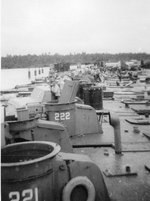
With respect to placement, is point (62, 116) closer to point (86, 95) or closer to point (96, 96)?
point (86, 95)

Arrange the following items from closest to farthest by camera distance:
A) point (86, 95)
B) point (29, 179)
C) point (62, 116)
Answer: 1. point (29, 179)
2. point (62, 116)
3. point (86, 95)

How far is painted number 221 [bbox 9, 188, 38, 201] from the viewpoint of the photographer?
3569mm

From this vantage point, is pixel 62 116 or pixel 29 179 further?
pixel 62 116

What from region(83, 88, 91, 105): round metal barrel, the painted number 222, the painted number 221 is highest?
region(83, 88, 91, 105): round metal barrel

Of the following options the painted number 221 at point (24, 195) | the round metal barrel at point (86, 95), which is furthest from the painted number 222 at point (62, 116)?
the painted number 221 at point (24, 195)

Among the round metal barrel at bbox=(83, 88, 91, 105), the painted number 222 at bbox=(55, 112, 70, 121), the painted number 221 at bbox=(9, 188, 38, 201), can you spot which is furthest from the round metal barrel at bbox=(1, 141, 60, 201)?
the round metal barrel at bbox=(83, 88, 91, 105)

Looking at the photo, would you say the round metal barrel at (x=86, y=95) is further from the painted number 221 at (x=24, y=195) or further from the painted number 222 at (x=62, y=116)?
the painted number 221 at (x=24, y=195)

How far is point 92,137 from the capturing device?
31.5 ft

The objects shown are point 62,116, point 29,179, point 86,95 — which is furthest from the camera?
point 86,95

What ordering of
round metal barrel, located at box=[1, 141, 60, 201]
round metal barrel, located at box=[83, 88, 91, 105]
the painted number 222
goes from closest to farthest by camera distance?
round metal barrel, located at box=[1, 141, 60, 201], the painted number 222, round metal barrel, located at box=[83, 88, 91, 105]

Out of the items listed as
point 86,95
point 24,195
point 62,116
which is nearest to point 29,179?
point 24,195

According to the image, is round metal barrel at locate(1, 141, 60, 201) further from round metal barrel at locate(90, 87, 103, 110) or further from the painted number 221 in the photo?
round metal barrel at locate(90, 87, 103, 110)

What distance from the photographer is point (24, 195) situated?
3.60m

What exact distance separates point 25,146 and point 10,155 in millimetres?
244
